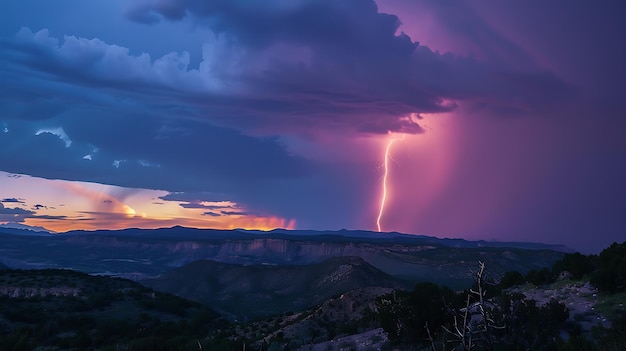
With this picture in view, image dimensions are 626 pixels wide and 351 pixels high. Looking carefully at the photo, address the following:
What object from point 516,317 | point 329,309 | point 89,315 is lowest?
point 89,315

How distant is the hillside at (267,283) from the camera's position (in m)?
90.5

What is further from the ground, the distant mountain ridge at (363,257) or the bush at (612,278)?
the bush at (612,278)

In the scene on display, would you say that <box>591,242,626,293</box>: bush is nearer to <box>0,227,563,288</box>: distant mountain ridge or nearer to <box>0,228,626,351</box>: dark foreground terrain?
<box>0,228,626,351</box>: dark foreground terrain

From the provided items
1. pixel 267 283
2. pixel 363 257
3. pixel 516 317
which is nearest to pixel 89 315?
pixel 516 317

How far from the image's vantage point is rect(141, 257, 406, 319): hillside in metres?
90.5

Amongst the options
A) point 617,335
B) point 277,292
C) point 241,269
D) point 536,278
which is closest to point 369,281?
point 277,292

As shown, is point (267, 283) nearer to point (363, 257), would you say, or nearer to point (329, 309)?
point (363, 257)

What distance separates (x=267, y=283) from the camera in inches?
4341

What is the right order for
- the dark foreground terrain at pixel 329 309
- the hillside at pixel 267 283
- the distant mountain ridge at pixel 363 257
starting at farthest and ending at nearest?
the distant mountain ridge at pixel 363 257 → the hillside at pixel 267 283 → the dark foreground terrain at pixel 329 309

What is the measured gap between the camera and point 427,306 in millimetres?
20625

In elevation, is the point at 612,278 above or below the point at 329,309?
above

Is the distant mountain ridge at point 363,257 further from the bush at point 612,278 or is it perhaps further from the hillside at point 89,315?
the bush at point 612,278

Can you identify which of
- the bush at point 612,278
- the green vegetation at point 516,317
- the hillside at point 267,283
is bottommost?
the hillside at point 267,283

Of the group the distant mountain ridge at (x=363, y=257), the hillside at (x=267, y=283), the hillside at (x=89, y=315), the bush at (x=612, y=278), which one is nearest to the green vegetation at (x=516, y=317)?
the bush at (x=612, y=278)
